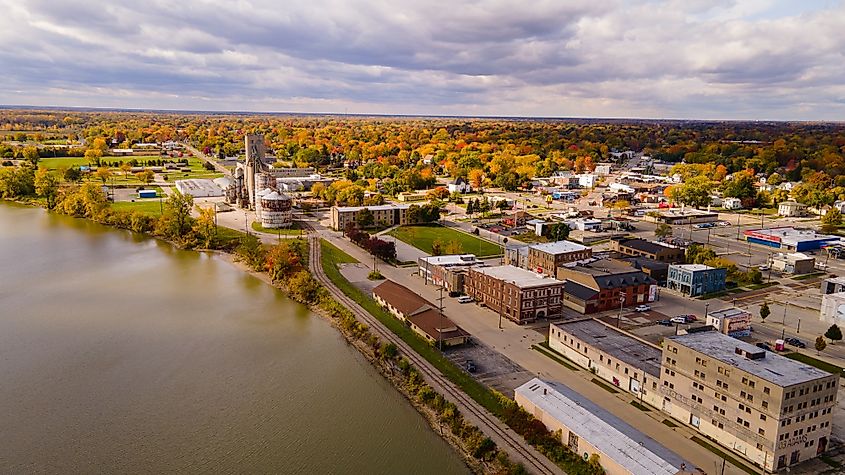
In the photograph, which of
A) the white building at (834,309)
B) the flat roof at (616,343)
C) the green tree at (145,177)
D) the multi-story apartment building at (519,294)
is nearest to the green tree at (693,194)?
the white building at (834,309)

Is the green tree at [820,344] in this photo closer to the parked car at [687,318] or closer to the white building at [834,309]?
the white building at [834,309]

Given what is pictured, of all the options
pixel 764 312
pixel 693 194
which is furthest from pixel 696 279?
pixel 693 194

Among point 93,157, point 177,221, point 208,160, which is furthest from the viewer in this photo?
point 208,160

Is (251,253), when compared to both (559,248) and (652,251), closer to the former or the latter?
(559,248)

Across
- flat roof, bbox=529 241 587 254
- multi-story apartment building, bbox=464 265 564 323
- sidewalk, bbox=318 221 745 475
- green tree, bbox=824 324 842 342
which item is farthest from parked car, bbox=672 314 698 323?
flat roof, bbox=529 241 587 254

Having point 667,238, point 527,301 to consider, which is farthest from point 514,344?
point 667,238

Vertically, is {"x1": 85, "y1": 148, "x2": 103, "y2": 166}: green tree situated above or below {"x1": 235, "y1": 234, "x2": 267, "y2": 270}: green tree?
above

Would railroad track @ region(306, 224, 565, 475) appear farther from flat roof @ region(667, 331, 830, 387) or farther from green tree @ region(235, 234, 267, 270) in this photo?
green tree @ region(235, 234, 267, 270)
